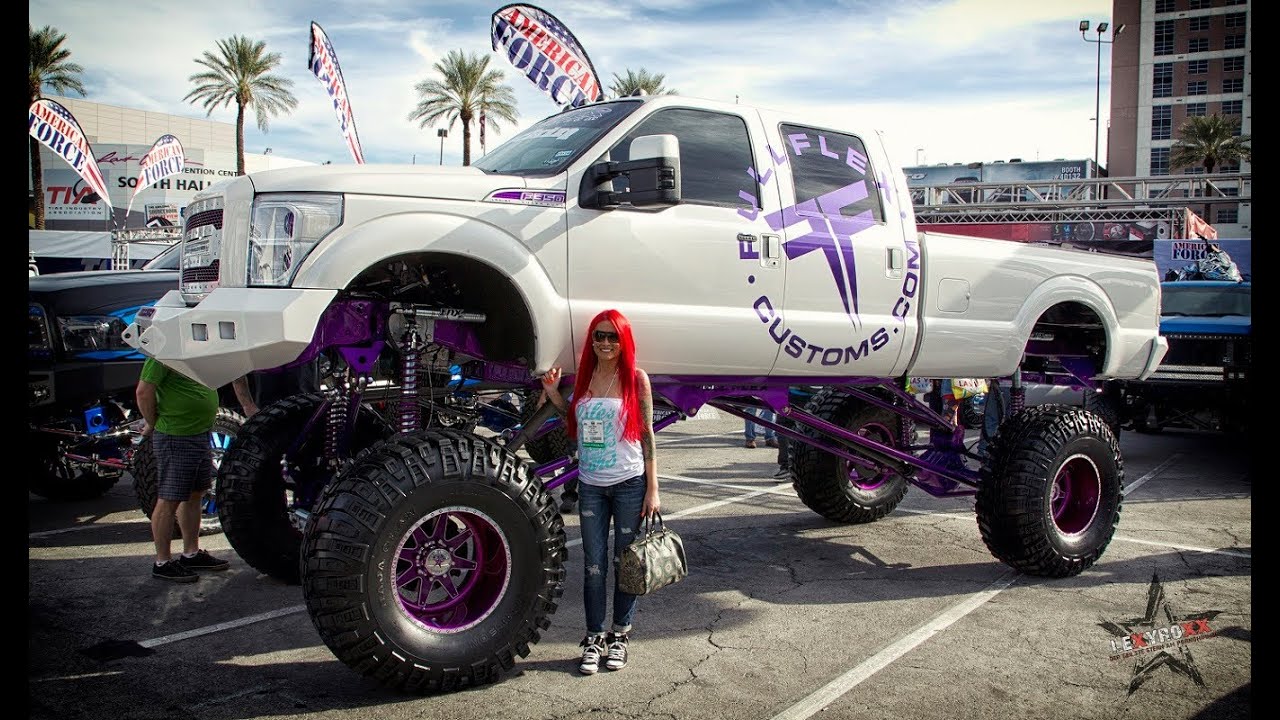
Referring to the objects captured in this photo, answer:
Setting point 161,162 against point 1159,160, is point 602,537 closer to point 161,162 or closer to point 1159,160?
point 161,162

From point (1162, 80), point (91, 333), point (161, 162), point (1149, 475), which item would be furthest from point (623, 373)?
point (1162, 80)

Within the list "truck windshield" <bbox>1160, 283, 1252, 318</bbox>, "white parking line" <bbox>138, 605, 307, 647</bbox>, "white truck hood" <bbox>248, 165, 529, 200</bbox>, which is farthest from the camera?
"truck windshield" <bbox>1160, 283, 1252, 318</bbox>

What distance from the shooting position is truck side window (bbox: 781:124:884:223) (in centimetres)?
547

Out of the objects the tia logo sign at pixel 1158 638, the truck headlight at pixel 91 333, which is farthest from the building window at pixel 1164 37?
the truck headlight at pixel 91 333

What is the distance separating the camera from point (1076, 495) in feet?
21.0

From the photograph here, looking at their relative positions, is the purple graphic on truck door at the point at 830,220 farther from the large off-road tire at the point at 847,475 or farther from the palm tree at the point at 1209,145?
the palm tree at the point at 1209,145

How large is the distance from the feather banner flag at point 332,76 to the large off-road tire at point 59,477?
846 cm

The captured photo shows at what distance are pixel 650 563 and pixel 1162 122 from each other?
261 feet

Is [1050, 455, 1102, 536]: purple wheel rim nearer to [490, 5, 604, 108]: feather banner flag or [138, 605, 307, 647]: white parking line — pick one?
[138, 605, 307, 647]: white parking line

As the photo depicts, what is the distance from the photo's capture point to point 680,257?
15.9 feet

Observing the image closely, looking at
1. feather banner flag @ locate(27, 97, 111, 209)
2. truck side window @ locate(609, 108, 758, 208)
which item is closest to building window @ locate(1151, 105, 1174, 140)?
feather banner flag @ locate(27, 97, 111, 209)

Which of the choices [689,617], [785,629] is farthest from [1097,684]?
[689,617]

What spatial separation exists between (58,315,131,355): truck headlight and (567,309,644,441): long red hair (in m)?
4.85

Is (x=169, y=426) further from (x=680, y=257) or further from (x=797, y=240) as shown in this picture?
(x=797, y=240)
